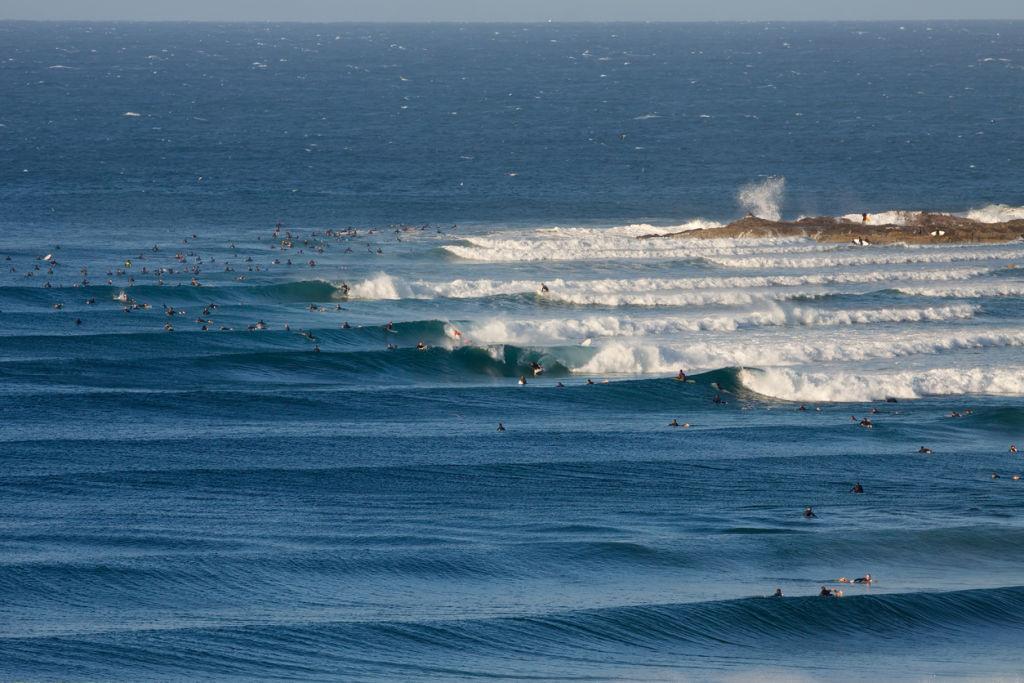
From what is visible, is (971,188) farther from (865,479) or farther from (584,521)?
(584,521)

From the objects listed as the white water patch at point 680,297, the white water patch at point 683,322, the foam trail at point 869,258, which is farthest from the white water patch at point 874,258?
the white water patch at point 683,322

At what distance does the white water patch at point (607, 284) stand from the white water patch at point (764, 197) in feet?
80.4

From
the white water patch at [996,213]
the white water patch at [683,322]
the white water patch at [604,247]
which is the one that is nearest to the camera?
the white water patch at [683,322]

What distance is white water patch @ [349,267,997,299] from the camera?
252ft

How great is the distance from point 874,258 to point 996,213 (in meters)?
23.4

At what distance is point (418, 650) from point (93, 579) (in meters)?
9.15

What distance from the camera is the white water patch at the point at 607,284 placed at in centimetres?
7694

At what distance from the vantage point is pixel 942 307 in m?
72.7

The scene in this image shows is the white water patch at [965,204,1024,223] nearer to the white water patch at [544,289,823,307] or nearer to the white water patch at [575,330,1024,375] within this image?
the white water patch at [544,289,823,307]

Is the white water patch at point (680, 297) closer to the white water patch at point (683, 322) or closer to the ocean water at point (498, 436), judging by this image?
the ocean water at point (498, 436)

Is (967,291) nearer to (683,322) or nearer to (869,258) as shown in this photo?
(869,258)

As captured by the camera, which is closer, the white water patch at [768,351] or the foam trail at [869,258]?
the white water patch at [768,351]

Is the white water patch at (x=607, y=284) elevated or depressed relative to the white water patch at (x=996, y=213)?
depressed

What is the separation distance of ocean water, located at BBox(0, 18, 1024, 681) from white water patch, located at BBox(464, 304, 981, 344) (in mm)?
260
